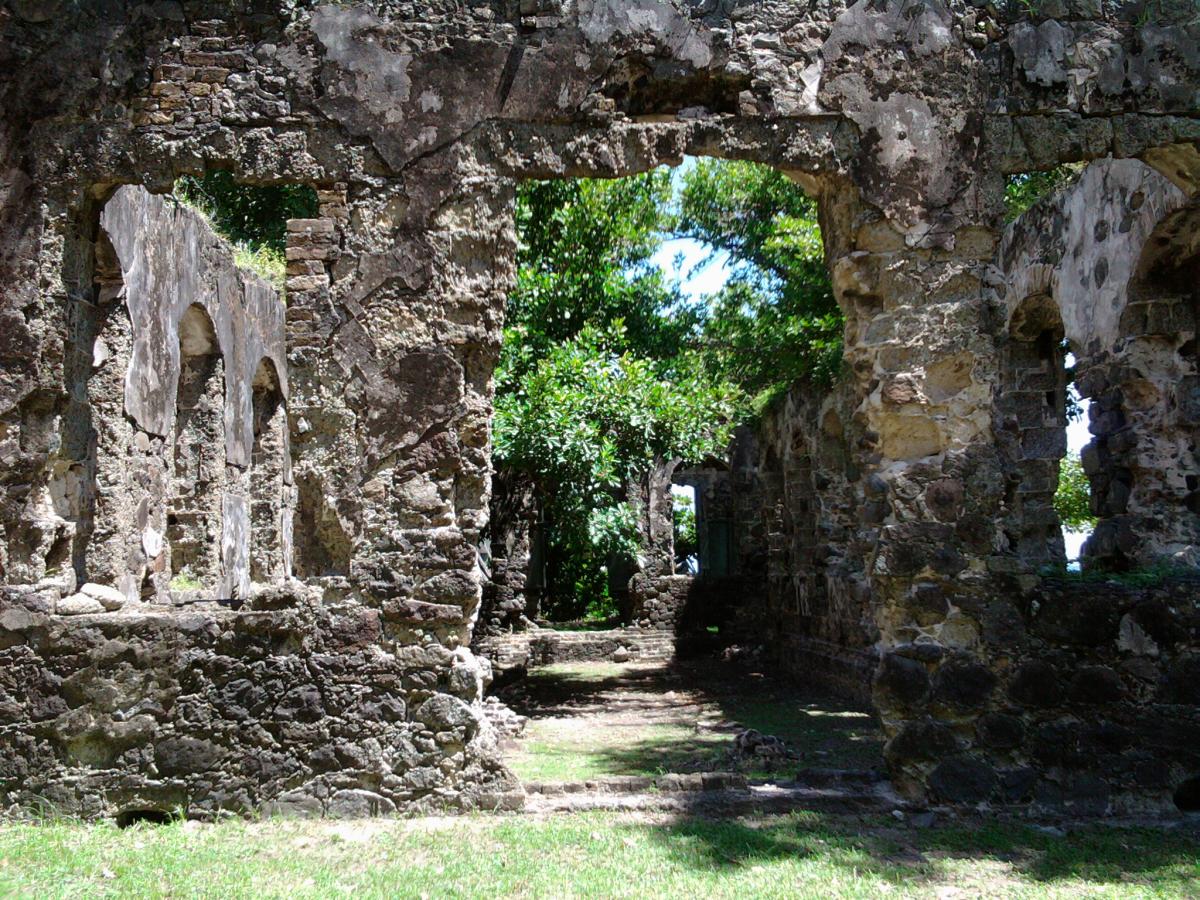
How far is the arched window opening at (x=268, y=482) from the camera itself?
39.7 ft

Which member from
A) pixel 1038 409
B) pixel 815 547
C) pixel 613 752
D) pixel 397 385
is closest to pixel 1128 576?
pixel 613 752

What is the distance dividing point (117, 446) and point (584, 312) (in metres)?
6.45

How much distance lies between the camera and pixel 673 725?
9.41 metres

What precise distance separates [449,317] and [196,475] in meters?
5.19

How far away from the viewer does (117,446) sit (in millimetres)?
8180

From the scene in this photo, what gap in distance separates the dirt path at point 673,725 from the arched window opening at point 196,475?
3.31 meters

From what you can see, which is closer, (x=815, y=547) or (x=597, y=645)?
(x=815, y=547)

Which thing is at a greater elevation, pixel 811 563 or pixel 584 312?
pixel 584 312

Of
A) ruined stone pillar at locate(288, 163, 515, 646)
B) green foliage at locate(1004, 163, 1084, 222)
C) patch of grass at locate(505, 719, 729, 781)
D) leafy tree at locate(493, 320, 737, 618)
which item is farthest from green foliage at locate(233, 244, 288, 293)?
green foliage at locate(1004, 163, 1084, 222)

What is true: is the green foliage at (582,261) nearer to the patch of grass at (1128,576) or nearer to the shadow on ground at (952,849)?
the patch of grass at (1128,576)

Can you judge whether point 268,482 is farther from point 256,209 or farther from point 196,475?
point 256,209

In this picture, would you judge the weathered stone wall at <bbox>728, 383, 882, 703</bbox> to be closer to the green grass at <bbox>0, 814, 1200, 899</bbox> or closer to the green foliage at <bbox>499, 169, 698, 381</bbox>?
→ the green foliage at <bbox>499, 169, 698, 381</bbox>

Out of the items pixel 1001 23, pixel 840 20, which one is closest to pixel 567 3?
pixel 840 20

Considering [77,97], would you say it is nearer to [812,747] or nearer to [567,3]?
[567,3]
